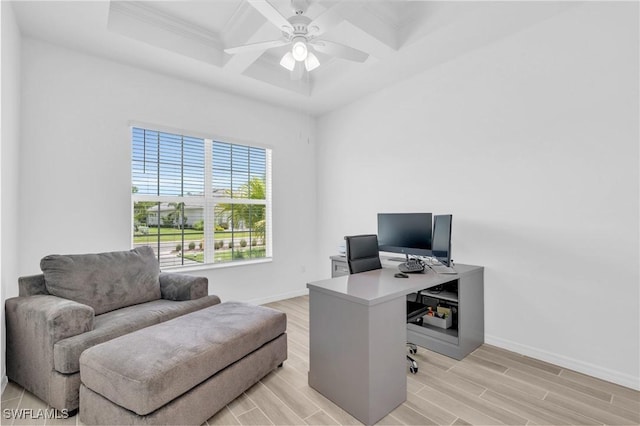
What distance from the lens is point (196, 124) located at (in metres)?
3.74

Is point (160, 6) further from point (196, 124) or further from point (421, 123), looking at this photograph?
point (421, 123)

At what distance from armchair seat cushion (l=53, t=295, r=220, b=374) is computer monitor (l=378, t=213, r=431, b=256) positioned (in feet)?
5.98

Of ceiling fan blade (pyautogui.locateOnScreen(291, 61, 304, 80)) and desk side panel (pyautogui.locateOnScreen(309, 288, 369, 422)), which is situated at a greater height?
ceiling fan blade (pyautogui.locateOnScreen(291, 61, 304, 80))

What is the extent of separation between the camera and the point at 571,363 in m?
2.44

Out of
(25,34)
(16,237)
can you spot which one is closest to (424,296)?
(16,237)

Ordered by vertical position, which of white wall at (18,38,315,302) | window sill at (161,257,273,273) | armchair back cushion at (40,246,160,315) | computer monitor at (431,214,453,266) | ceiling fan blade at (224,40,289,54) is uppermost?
ceiling fan blade at (224,40,289,54)

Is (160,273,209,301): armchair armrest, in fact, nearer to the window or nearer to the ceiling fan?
the window

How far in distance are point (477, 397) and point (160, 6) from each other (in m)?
4.03

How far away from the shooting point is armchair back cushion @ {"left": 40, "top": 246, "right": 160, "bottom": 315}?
2.26 m

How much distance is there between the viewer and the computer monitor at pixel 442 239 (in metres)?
2.71

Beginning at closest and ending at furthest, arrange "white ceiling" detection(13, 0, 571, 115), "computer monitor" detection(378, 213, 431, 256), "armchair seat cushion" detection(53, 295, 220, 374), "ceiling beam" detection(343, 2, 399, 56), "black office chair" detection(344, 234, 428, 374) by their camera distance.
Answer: "armchair seat cushion" detection(53, 295, 220, 374) → "white ceiling" detection(13, 0, 571, 115) → "ceiling beam" detection(343, 2, 399, 56) → "black office chair" detection(344, 234, 428, 374) → "computer monitor" detection(378, 213, 431, 256)

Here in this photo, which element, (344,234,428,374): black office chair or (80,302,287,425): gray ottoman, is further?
(344,234,428,374): black office chair
